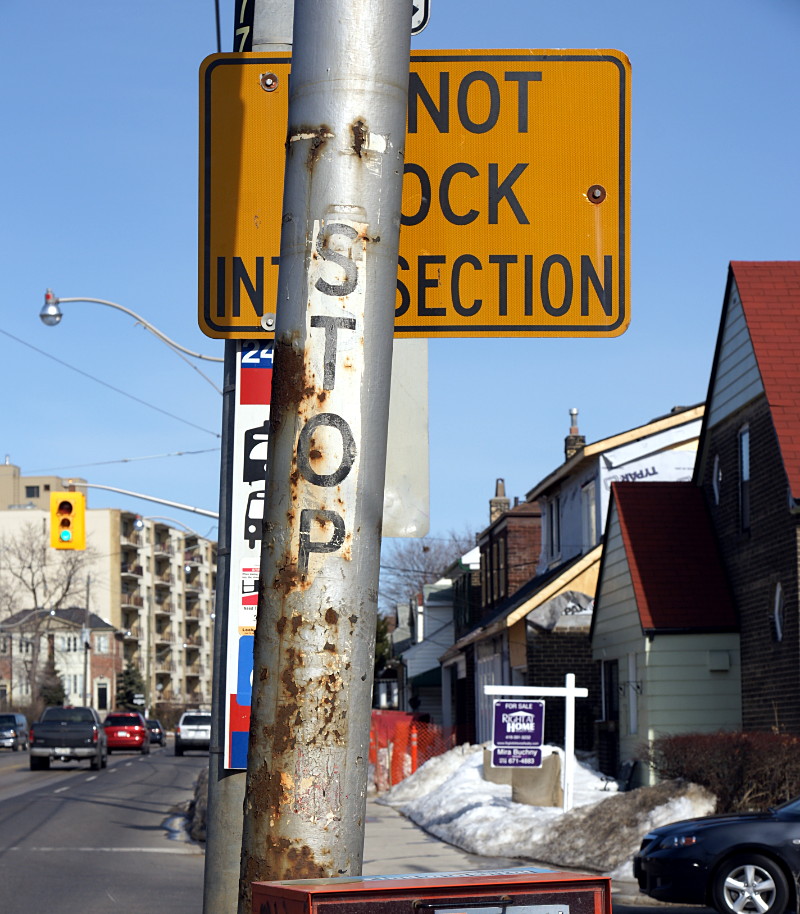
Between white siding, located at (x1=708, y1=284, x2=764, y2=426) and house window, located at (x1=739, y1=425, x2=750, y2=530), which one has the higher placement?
white siding, located at (x1=708, y1=284, x2=764, y2=426)

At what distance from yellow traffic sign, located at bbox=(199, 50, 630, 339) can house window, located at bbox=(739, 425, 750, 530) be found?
749 inches

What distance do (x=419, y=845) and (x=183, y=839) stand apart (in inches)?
160

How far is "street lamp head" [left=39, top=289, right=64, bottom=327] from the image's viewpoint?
25.0 metres

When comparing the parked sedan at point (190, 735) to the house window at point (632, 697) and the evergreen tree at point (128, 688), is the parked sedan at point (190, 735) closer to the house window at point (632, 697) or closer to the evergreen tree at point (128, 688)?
the house window at point (632, 697)

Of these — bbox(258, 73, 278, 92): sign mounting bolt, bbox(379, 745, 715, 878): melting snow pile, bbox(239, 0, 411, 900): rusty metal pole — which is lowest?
bbox(379, 745, 715, 878): melting snow pile

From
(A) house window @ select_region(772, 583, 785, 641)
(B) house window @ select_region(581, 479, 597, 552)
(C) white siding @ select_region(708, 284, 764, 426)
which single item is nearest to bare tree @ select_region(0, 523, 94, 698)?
(B) house window @ select_region(581, 479, 597, 552)

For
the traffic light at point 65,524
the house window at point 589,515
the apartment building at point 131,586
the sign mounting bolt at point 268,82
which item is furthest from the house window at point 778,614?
the apartment building at point 131,586

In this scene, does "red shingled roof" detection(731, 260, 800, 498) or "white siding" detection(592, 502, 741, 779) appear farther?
"white siding" detection(592, 502, 741, 779)

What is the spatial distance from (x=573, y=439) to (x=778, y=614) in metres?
16.7

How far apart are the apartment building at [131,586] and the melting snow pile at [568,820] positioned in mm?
86163

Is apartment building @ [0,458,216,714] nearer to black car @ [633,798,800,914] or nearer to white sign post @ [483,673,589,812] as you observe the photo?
white sign post @ [483,673,589,812]

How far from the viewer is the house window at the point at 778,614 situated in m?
20.0

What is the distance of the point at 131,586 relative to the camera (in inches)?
4870

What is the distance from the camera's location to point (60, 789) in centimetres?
3325
